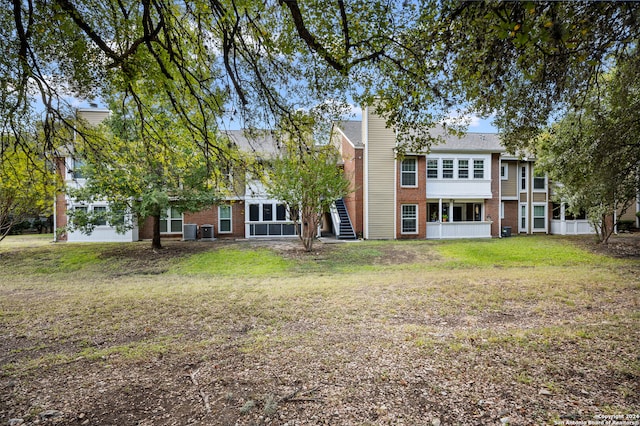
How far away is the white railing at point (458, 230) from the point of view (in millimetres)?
19438

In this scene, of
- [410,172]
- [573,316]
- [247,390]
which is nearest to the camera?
[247,390]

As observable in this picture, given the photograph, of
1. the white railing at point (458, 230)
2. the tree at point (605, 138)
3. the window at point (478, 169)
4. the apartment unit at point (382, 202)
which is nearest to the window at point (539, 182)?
the apartment unit at point (382, 202)

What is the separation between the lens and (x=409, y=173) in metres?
19.3

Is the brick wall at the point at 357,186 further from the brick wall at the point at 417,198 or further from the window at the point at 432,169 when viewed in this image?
the window at the point at 432,169

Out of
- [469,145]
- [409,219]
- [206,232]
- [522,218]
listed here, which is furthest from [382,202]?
[522,218]

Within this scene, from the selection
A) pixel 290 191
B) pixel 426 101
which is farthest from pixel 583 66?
pixel 290 191

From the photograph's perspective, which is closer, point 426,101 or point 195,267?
point 426,101

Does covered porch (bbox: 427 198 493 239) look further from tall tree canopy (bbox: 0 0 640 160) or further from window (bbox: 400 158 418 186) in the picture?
tall tree canopy (bbox: 0 0 640 160)

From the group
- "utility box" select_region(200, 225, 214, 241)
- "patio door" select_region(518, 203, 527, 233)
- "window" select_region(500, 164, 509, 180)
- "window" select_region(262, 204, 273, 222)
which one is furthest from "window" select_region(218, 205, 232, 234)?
"patio door" select_region(518, 203, 527, 233)

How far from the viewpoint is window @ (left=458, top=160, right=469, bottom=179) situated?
781 inches

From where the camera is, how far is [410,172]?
63.2 feet

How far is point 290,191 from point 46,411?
11.5 metres

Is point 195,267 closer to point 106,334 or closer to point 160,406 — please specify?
point 106,334

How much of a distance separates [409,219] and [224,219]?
1116 cm
